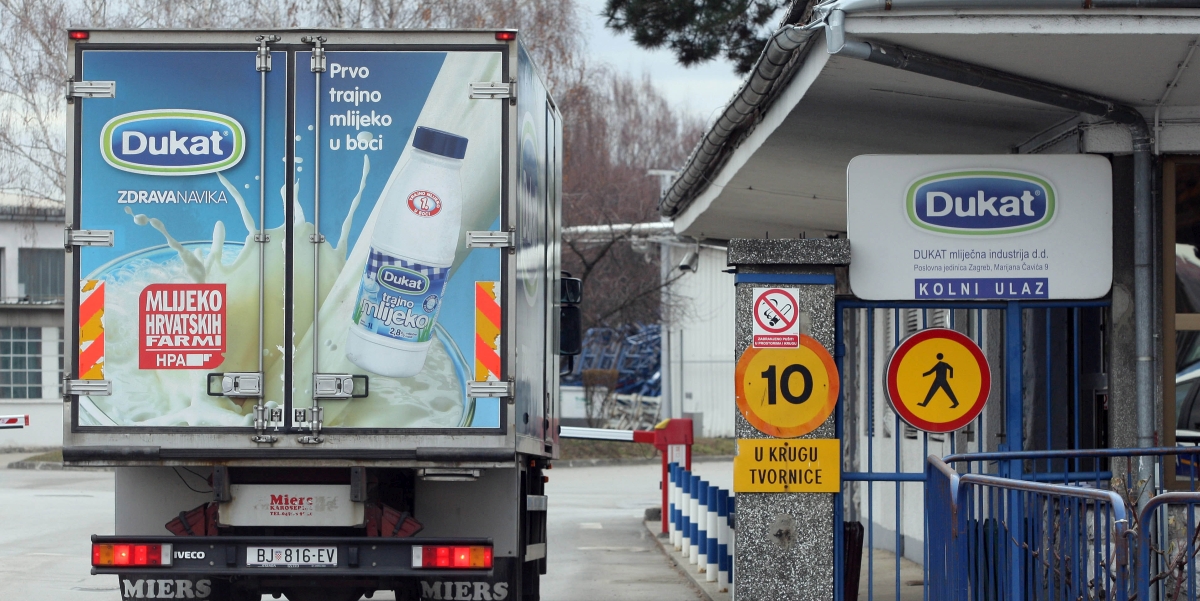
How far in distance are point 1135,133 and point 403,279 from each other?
4036 millimetres

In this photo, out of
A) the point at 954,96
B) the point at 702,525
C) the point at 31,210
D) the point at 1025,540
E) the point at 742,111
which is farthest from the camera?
the point at 31,210

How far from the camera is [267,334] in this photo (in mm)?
7062

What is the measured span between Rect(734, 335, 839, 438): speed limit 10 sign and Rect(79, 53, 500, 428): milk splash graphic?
5.00 feet

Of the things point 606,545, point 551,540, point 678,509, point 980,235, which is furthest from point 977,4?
point 551,540

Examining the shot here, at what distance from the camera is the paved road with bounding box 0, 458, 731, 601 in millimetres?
11164

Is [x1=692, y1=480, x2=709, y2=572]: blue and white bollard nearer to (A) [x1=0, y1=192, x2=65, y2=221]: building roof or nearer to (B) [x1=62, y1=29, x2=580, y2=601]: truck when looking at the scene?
(B) [x1=62, y1=29, x2=580, y2=601]: truck

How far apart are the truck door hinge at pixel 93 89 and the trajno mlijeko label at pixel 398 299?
1622mm

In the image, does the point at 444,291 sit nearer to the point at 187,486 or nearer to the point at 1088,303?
the point at 187,486

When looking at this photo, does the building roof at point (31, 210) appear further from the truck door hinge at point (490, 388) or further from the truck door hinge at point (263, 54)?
the truck door hinge at point (490, 388)

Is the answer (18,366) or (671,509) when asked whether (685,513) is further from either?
(18,366)

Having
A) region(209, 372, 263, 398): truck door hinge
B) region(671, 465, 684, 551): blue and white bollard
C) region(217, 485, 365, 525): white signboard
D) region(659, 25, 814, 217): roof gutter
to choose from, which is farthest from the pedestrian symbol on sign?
region(671, 465, 684, 551): blue and white bollard

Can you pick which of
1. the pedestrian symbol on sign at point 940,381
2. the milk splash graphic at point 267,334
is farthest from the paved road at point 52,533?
the pedestrian symbol on sign at point 940,381

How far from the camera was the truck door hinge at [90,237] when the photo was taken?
7.10 metres

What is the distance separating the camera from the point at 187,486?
752cm
